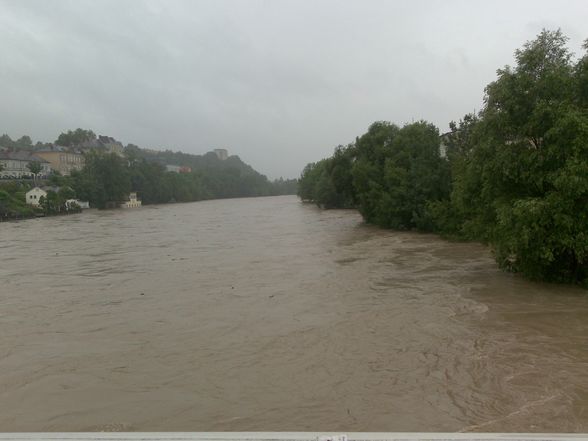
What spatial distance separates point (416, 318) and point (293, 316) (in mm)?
3081

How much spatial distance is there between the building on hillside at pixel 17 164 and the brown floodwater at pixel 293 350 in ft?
288

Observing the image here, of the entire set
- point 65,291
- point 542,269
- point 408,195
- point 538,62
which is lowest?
point 65,291

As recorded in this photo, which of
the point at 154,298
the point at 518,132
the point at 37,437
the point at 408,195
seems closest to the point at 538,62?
the point at 518,132

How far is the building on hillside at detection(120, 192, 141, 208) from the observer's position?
104925 millimetres

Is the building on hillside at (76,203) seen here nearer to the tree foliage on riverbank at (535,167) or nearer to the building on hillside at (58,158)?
the building on hillside at (58,158)

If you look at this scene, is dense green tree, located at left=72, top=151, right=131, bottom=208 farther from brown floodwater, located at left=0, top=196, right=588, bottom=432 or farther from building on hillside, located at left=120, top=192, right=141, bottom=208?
brown floodwater, located at left=0, top=196, right=588, bottom=432

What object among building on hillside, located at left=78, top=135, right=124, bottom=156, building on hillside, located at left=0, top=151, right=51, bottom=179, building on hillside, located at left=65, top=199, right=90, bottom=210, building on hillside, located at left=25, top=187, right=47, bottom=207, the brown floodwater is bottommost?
the brown floodwater

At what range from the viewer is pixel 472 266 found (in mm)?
20828

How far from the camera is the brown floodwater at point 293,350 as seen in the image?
7.45 meters

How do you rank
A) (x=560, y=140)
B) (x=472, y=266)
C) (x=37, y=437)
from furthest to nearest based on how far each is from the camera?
1. (x=472, y=266)
2. (x=560, y=140)
3. (x=37, y=437)

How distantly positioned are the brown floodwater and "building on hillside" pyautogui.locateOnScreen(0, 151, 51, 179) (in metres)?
87.7

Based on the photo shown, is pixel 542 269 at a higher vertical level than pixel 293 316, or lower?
higher

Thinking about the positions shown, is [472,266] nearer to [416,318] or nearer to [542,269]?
[542,269]

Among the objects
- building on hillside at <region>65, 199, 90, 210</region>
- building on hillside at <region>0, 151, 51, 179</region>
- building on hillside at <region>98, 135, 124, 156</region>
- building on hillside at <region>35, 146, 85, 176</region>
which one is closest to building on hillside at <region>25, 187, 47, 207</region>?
building on hillside at <region>65, 199, 90, 210</region>
